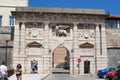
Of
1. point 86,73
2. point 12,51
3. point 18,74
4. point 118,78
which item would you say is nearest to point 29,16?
point 12,51

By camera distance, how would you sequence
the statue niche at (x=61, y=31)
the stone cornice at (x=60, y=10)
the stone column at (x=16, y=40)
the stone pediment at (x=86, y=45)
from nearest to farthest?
the stone column at (x=16, y=40), the stone cornice at (x=60, y=10), the statue niche at (x=61, y=31), the stone pediment at (x=86, y=45)

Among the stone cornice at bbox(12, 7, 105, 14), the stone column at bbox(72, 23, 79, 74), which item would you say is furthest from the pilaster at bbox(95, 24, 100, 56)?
the stone column at bbox(72, 23, 79, 74)

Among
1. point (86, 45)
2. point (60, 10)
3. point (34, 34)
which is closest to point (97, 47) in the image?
point (86, 45)

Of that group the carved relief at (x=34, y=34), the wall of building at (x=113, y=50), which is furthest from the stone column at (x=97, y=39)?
the carved relief at (x=34, y=34)

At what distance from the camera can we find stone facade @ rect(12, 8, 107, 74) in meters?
34.4

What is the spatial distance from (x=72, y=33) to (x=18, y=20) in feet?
22.5

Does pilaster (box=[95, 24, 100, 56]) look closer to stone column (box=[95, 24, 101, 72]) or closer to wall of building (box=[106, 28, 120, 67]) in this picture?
stone column (box=[95, 24, 101, 72])

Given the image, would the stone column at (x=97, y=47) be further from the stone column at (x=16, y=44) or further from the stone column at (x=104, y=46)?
the stone column at (x=16, y=44)

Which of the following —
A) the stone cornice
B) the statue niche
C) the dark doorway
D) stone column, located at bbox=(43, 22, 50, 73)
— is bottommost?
the dark doorway

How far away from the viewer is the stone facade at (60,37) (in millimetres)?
34406

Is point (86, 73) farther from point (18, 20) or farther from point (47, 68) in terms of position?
point (18, 20)

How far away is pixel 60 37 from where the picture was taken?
35.2 m

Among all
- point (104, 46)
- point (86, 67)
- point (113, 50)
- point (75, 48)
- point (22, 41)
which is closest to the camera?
point (22, 41)

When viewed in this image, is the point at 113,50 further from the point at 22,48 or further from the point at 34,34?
the point at 22,48
